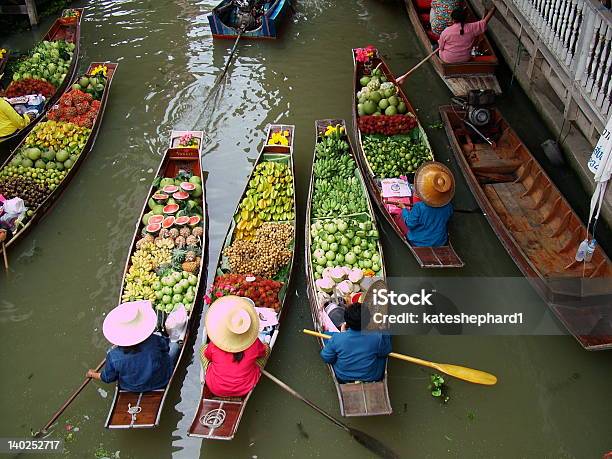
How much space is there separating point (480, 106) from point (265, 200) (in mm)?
3679

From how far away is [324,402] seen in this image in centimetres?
566

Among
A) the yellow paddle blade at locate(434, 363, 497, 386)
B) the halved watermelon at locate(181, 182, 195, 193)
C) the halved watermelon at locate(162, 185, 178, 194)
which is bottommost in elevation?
the yellow paddle blade at locate(434, 363, 497, 386)

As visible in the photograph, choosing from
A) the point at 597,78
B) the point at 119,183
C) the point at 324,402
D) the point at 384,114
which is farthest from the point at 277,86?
the point at 324,402

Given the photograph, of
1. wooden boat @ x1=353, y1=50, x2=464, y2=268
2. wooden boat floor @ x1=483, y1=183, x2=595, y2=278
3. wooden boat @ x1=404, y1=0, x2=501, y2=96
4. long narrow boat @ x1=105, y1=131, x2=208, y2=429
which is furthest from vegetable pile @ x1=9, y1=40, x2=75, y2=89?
wooden boat floor @ x1=483, y1=183, x2=595, y2=278

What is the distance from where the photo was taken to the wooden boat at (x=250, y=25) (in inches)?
440

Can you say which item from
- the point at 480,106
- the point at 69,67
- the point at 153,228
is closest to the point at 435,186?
the point at 480,106

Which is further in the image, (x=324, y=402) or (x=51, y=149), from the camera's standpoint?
(x=51, y=149)

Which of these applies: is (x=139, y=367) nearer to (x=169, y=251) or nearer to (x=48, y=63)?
(x=169, y=251)

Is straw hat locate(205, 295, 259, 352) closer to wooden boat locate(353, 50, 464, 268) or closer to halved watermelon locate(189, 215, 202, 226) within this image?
halved watermelon locate(189, 215, 202, 226)

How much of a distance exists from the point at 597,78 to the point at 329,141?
3.44 m

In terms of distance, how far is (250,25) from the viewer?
11.6 meters

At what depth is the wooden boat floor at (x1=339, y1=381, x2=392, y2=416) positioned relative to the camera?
5051 millimetres

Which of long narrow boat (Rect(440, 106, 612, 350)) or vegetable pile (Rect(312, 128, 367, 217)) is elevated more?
vegetable pile (Rect(312, 128, 367, 217))

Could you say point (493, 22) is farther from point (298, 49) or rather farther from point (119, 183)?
point (119, 183)
